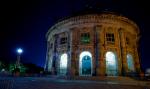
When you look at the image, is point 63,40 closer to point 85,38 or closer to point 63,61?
point 63,61

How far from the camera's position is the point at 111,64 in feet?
87.6

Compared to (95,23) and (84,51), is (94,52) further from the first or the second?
(95,23)

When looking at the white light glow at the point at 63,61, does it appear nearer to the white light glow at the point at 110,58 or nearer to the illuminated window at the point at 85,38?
the illuminated window at the point at 85,38

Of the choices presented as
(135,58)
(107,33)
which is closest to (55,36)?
(107,33)

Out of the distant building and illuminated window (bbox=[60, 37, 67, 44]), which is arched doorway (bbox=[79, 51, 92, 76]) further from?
illuminated window (bbox=[60, 37, 67, 44])

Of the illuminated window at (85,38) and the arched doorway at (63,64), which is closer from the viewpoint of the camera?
the illuminated window at (85,38)

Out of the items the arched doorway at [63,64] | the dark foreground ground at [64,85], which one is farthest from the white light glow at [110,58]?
the dark foreground ground at [64,85]

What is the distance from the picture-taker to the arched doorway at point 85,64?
A: 2664 cm

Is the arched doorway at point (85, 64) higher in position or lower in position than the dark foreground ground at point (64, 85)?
higher

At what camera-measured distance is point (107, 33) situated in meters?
27.7

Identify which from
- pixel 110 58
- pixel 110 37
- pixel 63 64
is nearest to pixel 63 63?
pixel 63 64

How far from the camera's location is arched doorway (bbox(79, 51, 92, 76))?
26641 mm

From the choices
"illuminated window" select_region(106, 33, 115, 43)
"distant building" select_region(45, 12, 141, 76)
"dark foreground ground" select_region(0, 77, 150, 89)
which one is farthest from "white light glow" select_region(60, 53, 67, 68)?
"dark foreground ground" select_region(0, 77, 150, 89)

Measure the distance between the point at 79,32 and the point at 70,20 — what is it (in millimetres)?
2736
